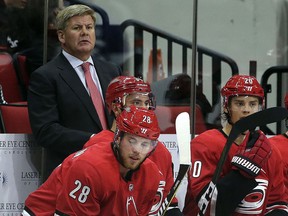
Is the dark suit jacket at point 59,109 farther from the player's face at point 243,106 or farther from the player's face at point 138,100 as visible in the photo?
the player's face at point 243,106

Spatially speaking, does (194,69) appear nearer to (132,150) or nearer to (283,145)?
(283,145)

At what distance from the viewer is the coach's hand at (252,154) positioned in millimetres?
5016

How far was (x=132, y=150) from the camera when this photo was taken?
14.5ft

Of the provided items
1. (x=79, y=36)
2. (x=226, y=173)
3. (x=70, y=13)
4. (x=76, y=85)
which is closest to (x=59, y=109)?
(x=76, y=85)

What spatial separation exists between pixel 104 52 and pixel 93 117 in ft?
2.72

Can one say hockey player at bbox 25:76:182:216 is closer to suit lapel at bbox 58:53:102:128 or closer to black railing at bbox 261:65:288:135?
suit lapel at bbox 58:53:102:128

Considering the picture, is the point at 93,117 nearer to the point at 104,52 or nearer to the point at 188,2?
the point at 104,52

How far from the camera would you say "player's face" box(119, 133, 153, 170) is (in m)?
4.43

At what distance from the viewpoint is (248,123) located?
509 centimetres

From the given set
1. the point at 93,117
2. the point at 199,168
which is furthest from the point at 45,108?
the point at 199,168

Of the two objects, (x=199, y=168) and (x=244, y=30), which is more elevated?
(x=244, y=30)

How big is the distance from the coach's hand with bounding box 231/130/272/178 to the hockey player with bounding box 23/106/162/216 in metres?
0.55

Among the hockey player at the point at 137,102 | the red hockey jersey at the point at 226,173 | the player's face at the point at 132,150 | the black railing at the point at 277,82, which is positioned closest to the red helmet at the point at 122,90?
the hockey player at the point at 137,102

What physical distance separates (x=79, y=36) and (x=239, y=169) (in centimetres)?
117
